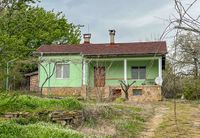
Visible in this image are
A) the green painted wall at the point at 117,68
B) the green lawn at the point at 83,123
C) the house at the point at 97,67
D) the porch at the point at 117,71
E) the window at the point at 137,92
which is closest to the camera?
the green lawn at the point at 83,123

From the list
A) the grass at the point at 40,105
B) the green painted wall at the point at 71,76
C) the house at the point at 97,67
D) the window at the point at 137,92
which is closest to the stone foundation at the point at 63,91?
the house at the point at 97,67

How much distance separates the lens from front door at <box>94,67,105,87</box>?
33.2 metres

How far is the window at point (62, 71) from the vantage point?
3362 centimetres

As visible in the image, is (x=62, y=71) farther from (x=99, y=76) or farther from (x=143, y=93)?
(x=143, y=93)

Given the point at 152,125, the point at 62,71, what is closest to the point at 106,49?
the point at 62,71

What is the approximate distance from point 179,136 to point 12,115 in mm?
4701

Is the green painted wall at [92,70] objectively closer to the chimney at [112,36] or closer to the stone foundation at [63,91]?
the stone foundation at [63,91]

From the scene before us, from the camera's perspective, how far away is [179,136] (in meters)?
12.1

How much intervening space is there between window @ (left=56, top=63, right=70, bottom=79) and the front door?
2202 millimetres

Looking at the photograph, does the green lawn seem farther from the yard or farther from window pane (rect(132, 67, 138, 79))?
window pane (rect(132, 67, 138, 79))

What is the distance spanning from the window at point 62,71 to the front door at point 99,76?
2.20 m

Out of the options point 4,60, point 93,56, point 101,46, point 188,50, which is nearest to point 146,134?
point 4,60

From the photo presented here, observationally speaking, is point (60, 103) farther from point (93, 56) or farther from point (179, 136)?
point (93, 56)

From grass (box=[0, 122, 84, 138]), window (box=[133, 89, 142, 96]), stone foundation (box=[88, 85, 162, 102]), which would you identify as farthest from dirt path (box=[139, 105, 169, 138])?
window (box=[133, 89, 142, 96])
